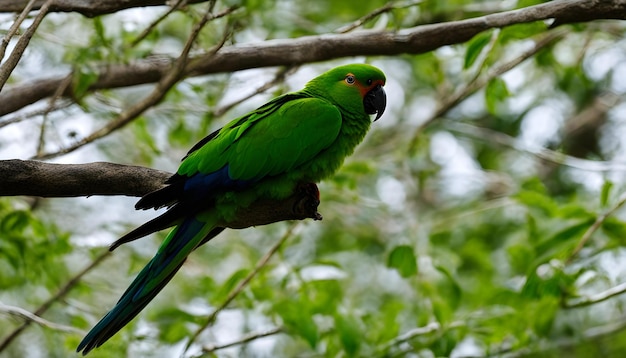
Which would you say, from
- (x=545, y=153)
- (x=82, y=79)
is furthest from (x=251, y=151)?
(x=545, y=153)

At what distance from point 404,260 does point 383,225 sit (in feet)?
9.07

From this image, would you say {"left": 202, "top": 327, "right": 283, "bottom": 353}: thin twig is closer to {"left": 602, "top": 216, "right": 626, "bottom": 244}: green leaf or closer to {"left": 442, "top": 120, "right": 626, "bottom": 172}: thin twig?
{"left": 602, "top": 216, "right": 626, "bottom": 244}: green leaf

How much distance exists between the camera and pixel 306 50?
12.0 feet

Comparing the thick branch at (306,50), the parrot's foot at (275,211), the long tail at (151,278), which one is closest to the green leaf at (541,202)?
the thick branch at (306,50)

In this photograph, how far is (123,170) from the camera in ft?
8.64

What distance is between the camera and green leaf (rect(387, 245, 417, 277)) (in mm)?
4211

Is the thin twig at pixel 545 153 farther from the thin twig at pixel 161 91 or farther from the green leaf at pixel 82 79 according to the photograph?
the green leaf at pixel 82 79

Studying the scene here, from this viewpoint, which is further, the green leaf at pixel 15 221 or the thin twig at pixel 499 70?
the thin twig at pixel 499 70

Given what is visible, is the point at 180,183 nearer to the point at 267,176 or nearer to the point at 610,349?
the point at 267,176

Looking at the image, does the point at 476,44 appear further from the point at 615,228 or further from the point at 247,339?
the point at 247,339

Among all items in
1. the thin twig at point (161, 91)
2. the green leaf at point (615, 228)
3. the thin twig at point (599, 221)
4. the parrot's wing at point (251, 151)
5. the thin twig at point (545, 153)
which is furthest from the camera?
the thin twig at point (545, 153)

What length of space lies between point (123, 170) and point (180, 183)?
21cm

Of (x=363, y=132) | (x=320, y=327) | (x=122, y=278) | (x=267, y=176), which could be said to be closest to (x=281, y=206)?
(x=267, y=176)

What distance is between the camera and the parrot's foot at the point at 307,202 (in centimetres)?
284
